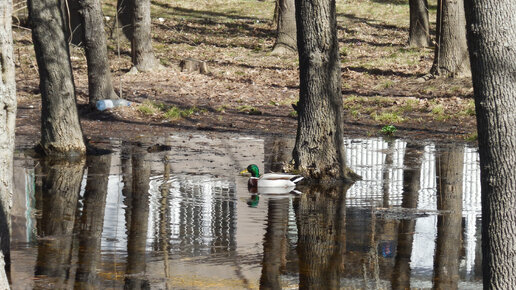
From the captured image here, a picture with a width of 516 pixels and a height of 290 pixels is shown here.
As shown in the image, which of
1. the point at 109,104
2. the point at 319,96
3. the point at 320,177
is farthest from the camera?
the point at 109,104

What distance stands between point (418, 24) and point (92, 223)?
21.0 m

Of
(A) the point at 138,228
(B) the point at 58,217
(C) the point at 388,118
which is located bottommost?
(A) the point at 138,228

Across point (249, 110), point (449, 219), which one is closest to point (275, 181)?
point (449, 219)

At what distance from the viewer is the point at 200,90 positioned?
23.6 metres

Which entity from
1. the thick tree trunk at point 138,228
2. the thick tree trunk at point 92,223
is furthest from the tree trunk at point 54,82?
the thick tree trunk at point 138,228

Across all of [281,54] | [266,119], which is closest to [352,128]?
[266,119]

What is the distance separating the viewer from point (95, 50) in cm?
1898

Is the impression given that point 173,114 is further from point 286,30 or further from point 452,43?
point 286,30

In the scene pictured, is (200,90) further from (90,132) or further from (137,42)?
(90,132)

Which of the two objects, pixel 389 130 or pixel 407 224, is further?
pixel 389 130

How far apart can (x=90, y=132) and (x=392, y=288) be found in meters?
12.0

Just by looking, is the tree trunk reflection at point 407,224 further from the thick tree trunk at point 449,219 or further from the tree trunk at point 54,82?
the tree trunk at point 54,82

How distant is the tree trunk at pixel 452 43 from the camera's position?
22.6 m

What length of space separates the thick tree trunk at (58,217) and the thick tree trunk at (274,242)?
1.94m
